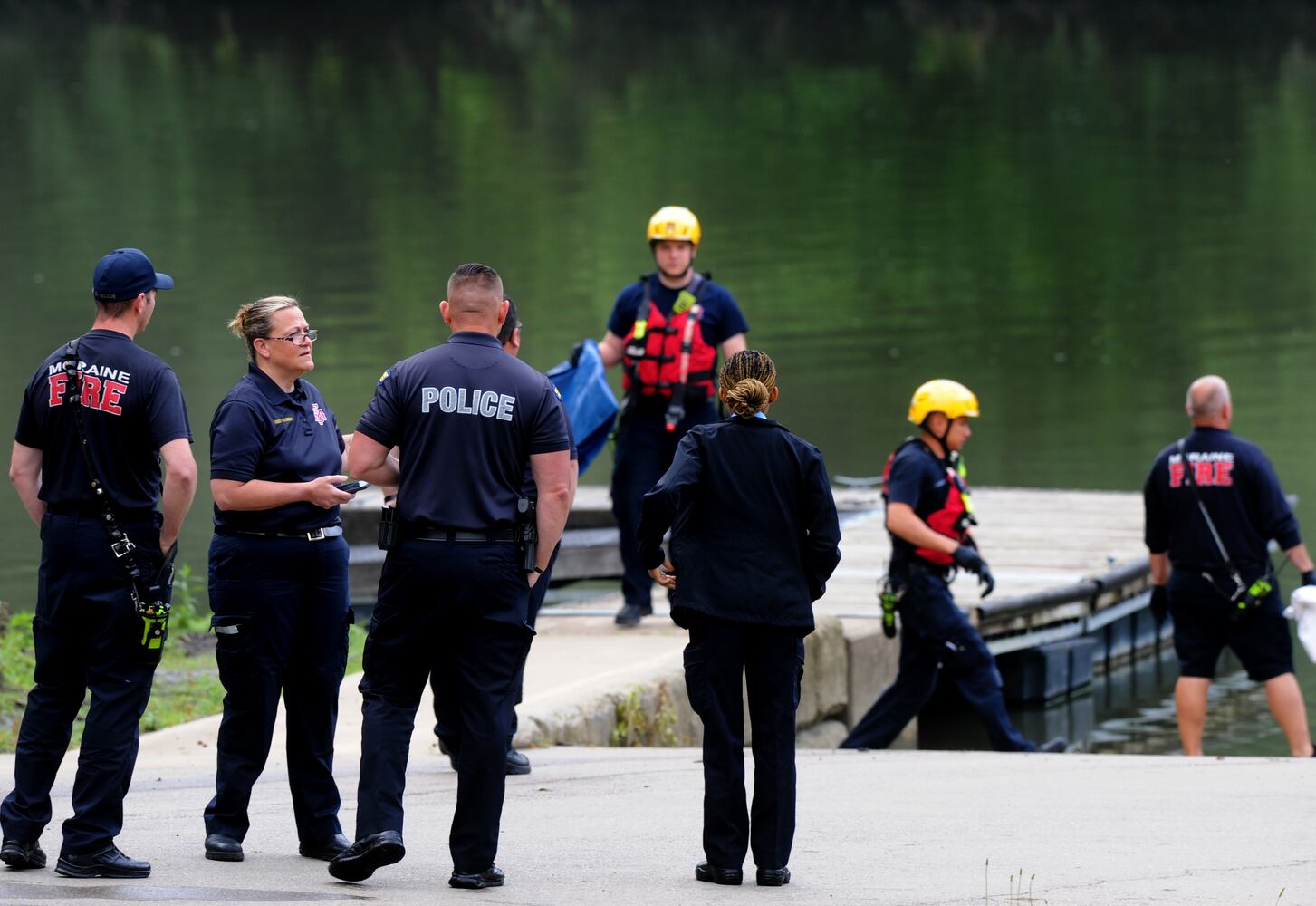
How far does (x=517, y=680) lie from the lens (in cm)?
739

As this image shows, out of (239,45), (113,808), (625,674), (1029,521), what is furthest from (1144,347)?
(239,45)

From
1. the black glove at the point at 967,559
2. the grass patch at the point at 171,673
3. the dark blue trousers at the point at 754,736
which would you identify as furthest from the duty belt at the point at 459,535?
the black glove at the point at 967,559

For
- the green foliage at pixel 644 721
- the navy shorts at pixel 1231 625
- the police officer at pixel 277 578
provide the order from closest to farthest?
the police officer at pixel 277 578
the green foliage at pixel 644 721
the navy shorts at pixel 1231 625

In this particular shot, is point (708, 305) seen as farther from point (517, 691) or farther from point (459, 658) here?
point (459, 658)

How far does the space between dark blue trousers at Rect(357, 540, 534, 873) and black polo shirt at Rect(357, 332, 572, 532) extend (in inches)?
4.6

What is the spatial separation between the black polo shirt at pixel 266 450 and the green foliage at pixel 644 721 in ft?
11.0

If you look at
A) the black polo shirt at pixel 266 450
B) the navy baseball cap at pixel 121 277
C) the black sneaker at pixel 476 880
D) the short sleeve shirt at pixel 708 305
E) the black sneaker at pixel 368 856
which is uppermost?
the short sleeve shirt at pixel 708 305

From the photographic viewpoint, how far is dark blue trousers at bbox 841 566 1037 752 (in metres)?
9.71

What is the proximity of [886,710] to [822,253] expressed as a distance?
22.2 metres

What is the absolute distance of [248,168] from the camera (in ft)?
143

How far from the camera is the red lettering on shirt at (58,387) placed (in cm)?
600

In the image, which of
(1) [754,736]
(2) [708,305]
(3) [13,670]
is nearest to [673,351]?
(2) [708,305]

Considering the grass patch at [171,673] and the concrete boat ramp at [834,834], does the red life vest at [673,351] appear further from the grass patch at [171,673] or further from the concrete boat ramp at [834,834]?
the concrete boat ramp at [834,834]

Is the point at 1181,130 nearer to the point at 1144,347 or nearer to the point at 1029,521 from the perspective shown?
the point at 1144,347
